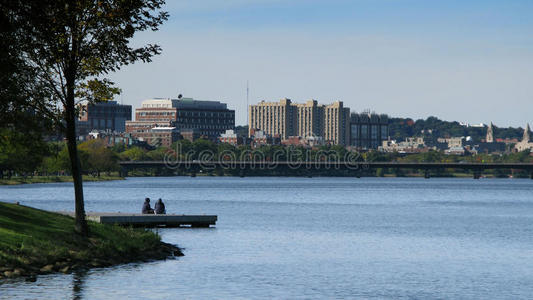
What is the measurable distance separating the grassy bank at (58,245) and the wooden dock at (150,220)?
998cm

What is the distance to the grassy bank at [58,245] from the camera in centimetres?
4453

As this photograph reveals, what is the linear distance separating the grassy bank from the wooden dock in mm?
9976

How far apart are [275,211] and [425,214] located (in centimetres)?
1885

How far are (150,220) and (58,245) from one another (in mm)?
26328

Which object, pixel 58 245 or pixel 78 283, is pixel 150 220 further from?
pixel 78 283

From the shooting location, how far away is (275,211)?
121438 millimetres

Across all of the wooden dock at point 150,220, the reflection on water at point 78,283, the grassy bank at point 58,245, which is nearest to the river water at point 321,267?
the reflection on water at point 78,283

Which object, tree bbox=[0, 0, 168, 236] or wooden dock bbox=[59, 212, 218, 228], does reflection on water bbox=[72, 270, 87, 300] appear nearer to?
tree bbox=[0, 0, 168, 236]

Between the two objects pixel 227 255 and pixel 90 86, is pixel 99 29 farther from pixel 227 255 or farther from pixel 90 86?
pixel 227 255

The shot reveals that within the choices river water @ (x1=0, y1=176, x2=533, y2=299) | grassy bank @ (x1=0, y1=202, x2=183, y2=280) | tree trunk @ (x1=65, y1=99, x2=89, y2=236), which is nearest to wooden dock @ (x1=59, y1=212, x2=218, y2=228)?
river water @ (x1=0, y1=176, x2=533, y2=299)

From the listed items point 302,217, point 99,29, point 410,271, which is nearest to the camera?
point 99,29

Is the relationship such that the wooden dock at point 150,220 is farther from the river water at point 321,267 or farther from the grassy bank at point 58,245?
the grassy bank at point 58,245

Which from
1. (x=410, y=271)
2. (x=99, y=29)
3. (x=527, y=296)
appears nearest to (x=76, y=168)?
(x=99, y=29)

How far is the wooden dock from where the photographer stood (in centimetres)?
6762
